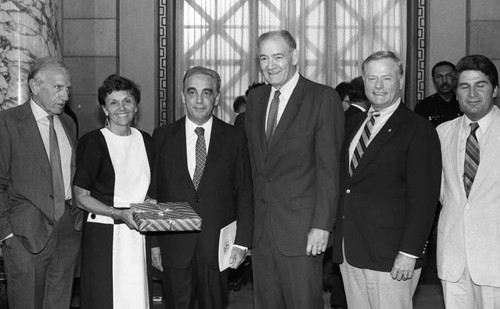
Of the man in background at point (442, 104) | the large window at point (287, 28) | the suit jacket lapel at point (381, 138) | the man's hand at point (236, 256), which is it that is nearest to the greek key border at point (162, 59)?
the large window at point (287, 28)

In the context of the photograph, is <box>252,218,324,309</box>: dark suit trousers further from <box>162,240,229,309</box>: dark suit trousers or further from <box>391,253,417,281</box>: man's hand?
<box>391,253,417,281</box>: man's hand

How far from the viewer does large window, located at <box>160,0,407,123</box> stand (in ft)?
28.5

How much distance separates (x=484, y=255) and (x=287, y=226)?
86cm

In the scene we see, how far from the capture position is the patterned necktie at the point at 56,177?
3.56 meters

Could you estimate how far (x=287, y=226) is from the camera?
132 inches

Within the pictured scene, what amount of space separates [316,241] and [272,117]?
608mm

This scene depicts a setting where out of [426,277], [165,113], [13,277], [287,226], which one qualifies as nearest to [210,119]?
[287,226]

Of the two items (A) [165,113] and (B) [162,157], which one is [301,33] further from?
Answer: (B) [162,157]

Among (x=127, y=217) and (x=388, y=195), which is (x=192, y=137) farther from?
(x=388, y=195)

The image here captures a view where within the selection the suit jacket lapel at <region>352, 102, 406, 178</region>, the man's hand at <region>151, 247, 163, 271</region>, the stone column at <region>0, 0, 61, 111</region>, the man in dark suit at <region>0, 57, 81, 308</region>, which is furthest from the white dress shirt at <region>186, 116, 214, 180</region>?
the stone column at <region>0, 0, 61, 111</region>

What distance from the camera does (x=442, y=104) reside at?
21.6ft

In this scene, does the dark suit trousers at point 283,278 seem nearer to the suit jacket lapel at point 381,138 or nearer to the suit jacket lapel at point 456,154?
the suit jacket lapel at point 381,138

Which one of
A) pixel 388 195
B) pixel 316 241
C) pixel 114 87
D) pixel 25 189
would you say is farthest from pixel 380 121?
pixel 25 189

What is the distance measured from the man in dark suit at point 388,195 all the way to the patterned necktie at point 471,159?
14 centimetres
